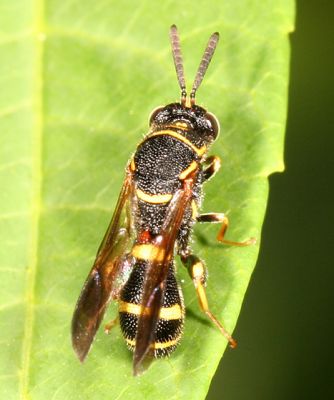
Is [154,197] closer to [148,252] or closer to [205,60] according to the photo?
[148,252]

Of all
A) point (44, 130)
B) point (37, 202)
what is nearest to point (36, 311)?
point (37, 202)

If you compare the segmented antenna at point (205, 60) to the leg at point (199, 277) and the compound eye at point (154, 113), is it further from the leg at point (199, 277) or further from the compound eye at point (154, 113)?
the leg at point (199, 277)

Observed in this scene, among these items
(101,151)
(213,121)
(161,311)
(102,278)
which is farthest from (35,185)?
(213,121)

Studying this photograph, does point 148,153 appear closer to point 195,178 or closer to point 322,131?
point 195,178

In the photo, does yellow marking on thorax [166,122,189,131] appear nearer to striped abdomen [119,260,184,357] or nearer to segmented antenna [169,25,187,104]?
segmented antenna [169,25,187,104]

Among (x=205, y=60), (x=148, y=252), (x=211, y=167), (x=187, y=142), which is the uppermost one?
(x=205, y=60)
